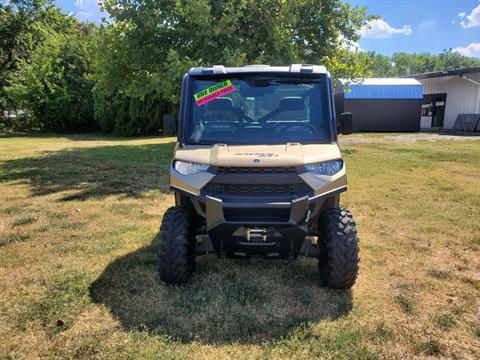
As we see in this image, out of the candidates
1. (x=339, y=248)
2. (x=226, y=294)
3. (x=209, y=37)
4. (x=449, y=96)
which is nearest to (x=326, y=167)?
(x=339, y=248)

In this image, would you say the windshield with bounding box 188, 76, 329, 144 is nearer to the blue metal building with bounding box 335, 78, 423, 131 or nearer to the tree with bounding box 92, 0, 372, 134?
the tree with bounding box 92, 0, 372, 134

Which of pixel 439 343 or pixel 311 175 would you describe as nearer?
pixel 439 343

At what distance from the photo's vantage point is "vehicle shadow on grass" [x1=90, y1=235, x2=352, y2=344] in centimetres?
326

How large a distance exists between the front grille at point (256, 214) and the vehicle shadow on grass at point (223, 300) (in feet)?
2.53

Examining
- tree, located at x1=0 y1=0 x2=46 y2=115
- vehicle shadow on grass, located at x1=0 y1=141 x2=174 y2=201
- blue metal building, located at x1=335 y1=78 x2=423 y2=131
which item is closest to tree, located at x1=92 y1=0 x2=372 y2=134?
vehicle shadow on grass, located at x1=0 y1=141 x2=174 y2=201

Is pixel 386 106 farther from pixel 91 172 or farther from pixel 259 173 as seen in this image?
pixel 259 173

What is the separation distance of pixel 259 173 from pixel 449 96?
2793cm

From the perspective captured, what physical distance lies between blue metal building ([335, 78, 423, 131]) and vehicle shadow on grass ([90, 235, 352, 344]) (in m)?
23.3

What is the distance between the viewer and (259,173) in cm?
353

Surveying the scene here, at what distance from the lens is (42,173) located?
33.8 feet

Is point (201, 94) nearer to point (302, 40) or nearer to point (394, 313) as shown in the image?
point (394, 313)

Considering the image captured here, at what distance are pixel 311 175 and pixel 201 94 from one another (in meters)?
1.45

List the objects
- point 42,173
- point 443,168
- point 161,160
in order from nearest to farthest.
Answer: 1. point 42,173
2. point 443,168
3. point 161,160

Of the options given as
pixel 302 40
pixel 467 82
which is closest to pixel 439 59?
pixel 467 82
